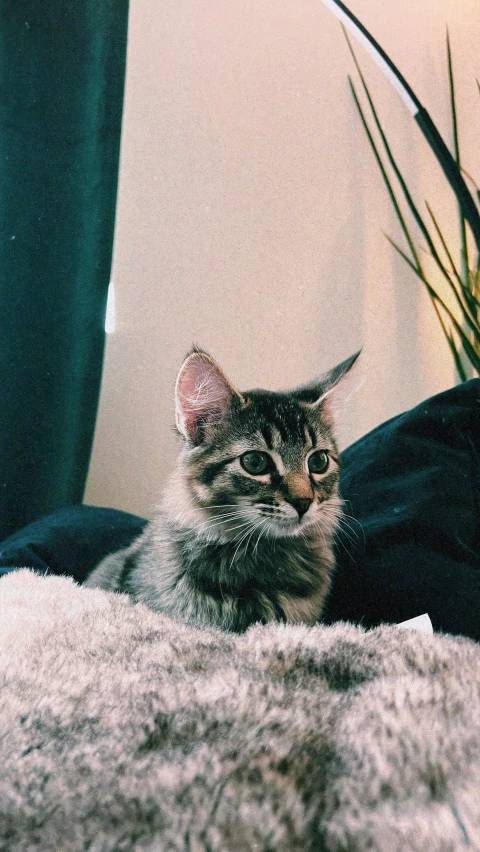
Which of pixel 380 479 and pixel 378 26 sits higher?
pixel 378 26

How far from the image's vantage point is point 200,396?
92 centimetres

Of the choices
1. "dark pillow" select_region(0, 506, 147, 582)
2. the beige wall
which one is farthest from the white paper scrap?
the beige wall

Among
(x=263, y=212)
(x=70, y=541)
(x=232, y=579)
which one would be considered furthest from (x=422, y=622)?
(x=263, y=212)

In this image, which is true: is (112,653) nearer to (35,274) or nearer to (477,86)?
(35,274)

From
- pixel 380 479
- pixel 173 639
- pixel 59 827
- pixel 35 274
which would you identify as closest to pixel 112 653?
pixel 173 639

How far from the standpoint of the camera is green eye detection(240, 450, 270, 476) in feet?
2.88

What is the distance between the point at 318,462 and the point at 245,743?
23.7 inches

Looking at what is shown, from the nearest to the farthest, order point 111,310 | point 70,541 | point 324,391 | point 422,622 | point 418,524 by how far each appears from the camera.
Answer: point 422,622 < point 418,524 < point 324,391 < point 70,541 < point 111,310

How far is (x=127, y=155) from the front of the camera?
1613 millimetres

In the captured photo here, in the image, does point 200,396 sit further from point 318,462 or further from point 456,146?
point 456,146

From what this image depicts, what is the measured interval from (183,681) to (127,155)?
1541 mm

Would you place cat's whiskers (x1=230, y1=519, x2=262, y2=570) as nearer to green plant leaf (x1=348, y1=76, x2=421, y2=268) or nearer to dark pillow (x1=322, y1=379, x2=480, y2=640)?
dark pillow (x1=322, y1=379, x2=480, y2=640)

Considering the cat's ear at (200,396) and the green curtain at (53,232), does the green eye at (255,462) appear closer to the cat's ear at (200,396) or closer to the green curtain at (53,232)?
the cat's ear at (200,396)

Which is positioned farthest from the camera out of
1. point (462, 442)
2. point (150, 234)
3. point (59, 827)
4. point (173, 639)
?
point (150, 234)
